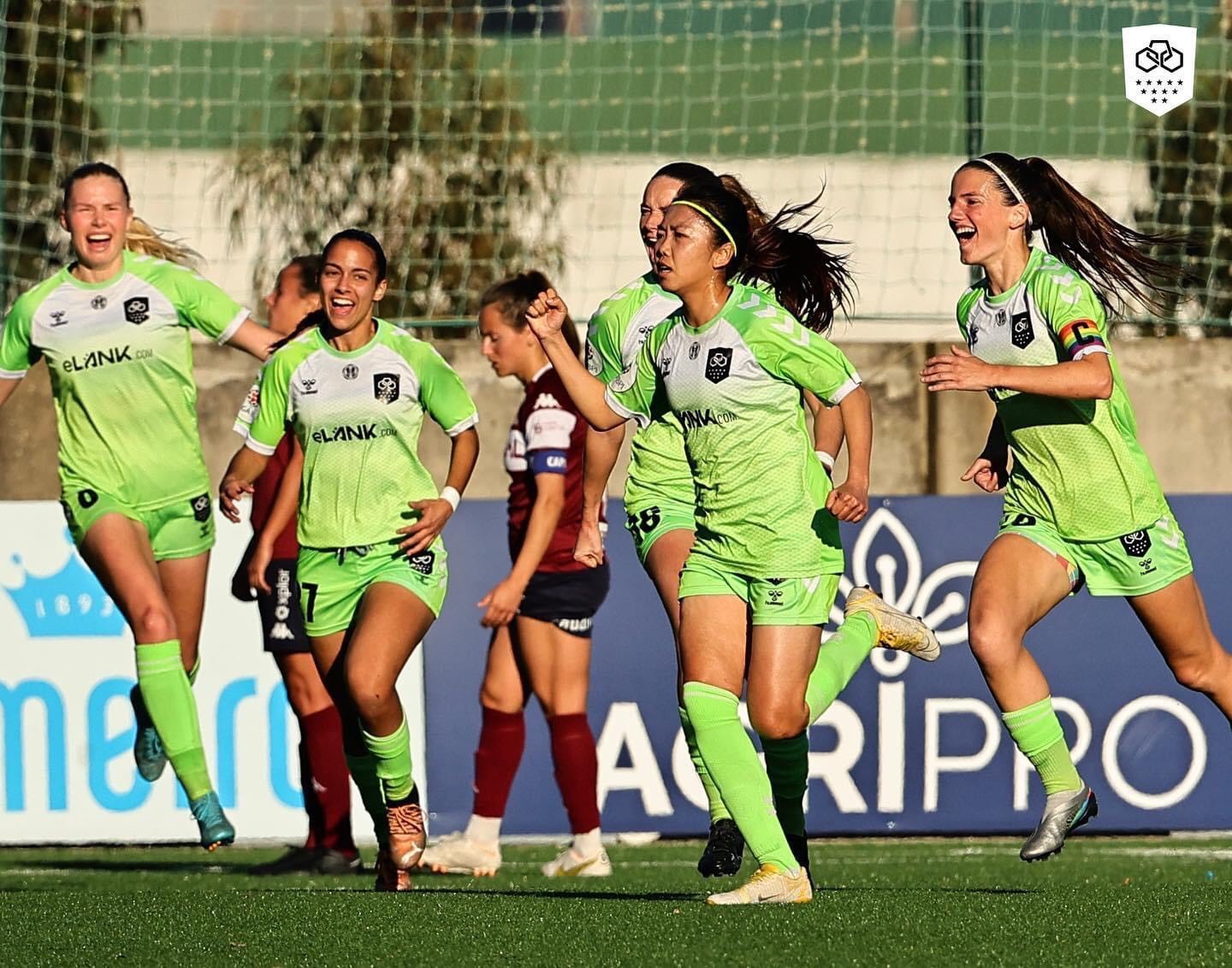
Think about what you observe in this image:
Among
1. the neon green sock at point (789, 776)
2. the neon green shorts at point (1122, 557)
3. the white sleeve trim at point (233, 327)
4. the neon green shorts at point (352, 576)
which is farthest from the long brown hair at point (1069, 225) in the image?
the white sleeve trim at point (233, 327)

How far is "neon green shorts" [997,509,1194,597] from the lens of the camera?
678cm

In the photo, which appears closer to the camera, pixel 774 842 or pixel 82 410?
pixel 774 842

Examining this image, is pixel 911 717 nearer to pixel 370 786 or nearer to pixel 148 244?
pixel 370 786

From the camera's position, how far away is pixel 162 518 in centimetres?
782

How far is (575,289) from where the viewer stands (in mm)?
12781

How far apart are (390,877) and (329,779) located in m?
1.49

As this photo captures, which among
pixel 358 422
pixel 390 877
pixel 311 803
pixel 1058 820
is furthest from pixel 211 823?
pixel 1058 820

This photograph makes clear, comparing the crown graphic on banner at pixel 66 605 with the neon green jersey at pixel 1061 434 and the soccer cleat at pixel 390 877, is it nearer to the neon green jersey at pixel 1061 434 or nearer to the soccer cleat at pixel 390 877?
the soccer cleat at pixel 390 877

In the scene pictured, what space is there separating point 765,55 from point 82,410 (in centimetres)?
519

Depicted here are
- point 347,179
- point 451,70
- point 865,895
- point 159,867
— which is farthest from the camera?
point 347,179

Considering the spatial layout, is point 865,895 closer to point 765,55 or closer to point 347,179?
point 765,55

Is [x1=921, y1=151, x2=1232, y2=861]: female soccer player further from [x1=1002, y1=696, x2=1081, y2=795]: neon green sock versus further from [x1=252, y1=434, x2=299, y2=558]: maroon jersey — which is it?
[x1=252, y1=434, x2=299, y2=558]: maroon jersey

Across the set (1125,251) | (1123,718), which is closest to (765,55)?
(1123,718)

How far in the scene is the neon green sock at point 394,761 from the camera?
739cm
